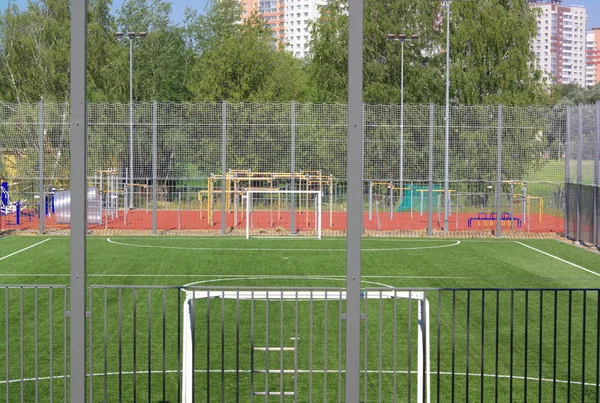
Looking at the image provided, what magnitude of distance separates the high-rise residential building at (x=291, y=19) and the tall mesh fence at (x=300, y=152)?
2.76 meters

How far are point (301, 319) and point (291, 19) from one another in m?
9.34

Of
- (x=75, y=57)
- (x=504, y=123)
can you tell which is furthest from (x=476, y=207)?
(x=75, y=57)

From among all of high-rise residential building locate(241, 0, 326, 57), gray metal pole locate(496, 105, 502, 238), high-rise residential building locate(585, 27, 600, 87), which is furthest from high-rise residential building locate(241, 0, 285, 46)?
high-rise residential building locate(585, 27, 600, 87)

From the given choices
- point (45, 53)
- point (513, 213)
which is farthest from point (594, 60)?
point (513, 213)

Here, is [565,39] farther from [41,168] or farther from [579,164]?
[41,168]

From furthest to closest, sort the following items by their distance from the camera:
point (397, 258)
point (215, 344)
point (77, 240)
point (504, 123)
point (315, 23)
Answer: point (315, 23)
point (504, 123)
point (397, 258)
point (215, 344)
point (77, 240)

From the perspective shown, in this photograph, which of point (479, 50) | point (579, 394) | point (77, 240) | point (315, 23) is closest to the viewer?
point (77, 240)

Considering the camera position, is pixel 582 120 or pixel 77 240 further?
pixel 582 120

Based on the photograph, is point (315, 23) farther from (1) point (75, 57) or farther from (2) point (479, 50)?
(1) point (75, 57)

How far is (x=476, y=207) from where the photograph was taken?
95.8ft

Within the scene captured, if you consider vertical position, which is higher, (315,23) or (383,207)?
(315,23)

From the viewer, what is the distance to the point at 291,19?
65.7ft

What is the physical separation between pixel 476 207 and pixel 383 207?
2.62m

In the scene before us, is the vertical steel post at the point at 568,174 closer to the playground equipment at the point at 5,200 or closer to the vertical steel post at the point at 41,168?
the vertical steel post at the point at 41,168
